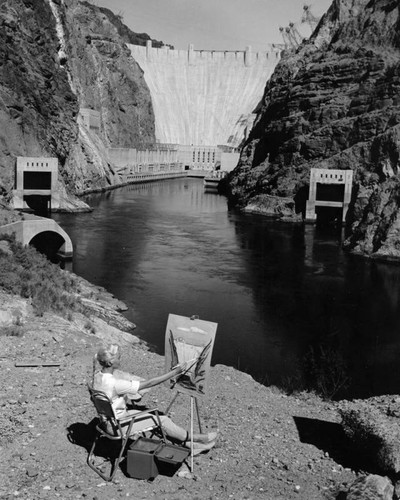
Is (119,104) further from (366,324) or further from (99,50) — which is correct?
(366,324)

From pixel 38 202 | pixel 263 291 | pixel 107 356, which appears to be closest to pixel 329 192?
pixel 38 202

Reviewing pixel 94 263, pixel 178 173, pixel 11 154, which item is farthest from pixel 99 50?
pixel 94 263

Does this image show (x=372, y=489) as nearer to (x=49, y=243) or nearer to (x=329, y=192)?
(x=49, y=243)

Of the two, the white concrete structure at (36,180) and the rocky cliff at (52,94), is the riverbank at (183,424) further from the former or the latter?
the white concrete structure at (36,180)

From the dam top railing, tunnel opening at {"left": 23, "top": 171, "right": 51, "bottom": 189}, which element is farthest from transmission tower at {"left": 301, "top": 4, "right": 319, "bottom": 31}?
tunnel opening at {"left": 23, "top": 171, "right": 51, "bottom": 189}

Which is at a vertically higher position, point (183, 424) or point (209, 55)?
point (209, 55)

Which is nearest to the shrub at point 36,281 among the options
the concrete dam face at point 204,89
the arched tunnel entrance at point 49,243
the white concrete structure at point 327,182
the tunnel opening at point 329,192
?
the arched tunnel entrance at point 49,243
